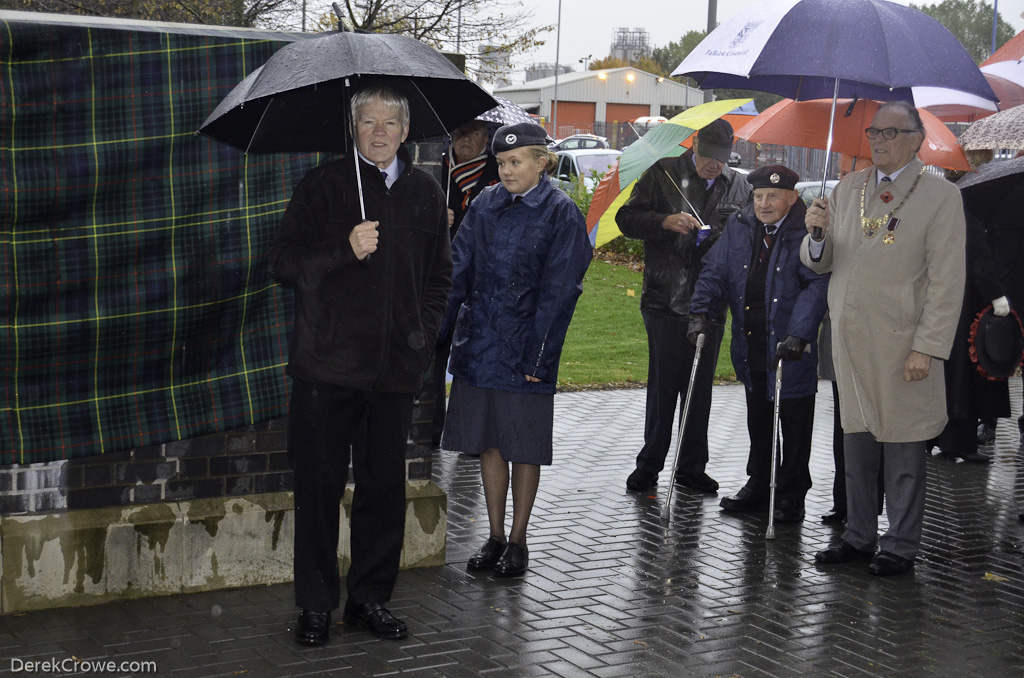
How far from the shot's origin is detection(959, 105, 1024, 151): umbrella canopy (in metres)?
6.53

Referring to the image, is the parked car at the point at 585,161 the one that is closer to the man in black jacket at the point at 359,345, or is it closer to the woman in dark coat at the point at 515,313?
the woman in dark coat at the point at 515,313

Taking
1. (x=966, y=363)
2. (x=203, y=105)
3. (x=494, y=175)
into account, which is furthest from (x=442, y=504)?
(x=966, y=363)

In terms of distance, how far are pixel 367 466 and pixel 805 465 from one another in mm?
3115

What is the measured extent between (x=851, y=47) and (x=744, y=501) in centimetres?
Result: 275

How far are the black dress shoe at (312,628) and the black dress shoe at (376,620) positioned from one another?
0.19 metres

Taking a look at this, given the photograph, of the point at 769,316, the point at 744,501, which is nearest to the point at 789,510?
the point at 744,501

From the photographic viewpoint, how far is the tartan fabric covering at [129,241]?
4.97 meters

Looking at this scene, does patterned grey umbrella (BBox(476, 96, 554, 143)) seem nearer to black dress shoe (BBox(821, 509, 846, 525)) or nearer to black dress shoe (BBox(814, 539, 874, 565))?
black dress shoe (BBox(821, 509, 846, 525))

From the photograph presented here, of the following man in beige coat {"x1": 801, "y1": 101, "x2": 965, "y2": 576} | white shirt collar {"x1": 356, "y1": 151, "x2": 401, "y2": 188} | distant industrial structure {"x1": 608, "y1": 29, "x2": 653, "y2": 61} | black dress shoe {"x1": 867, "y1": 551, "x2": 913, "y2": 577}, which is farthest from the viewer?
distant industrial structure {"x1": 608, "y1": 29, "x2": 653, "y2": 61}

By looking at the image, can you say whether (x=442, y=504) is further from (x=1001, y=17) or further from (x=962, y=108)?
(x=1001, y=17)

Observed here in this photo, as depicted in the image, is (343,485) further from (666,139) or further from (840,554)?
(666,139)

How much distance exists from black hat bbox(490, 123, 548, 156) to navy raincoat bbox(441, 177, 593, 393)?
22cm

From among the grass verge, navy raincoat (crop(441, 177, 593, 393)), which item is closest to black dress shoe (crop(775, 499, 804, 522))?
navy raincoat (crop(441, 177, 593, 393))

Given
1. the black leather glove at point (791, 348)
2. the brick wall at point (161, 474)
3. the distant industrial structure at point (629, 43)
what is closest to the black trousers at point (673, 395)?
the black leather glove at point (791, 348)
